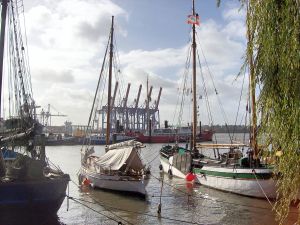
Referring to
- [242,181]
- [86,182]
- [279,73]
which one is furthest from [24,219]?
[279,73]

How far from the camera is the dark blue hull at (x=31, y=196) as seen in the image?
662 inches

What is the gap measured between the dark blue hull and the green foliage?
12.2 m

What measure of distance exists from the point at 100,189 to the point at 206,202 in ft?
24.2

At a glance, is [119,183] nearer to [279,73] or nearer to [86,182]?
[86,182]

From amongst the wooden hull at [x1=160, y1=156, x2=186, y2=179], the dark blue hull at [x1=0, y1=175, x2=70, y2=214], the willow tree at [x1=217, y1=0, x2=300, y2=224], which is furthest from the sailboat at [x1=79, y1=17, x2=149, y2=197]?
the willow tree at [x1=217, y1=0, x2=300, y2=224]

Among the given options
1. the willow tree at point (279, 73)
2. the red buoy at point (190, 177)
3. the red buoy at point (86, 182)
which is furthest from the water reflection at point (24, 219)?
the red buoy at point (190, 177)

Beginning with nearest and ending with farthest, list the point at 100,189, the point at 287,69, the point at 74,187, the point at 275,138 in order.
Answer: the point at 287,69 < the point at 275,138 < the point at 100,189 < the point at 74,187

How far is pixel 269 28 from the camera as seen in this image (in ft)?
24.6

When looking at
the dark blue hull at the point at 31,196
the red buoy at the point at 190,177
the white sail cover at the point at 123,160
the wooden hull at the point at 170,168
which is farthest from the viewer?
the wooden hull at the point at 170,168

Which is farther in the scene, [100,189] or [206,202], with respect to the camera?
[100,189]

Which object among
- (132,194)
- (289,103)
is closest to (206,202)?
(132,194)

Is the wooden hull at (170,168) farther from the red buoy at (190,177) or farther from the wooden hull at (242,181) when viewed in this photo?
the wooden hull at (242,181)

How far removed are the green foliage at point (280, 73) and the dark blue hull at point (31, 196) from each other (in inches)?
481

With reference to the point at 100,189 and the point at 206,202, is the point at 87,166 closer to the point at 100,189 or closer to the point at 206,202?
the point at 100,189
